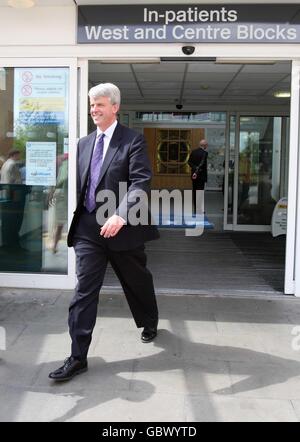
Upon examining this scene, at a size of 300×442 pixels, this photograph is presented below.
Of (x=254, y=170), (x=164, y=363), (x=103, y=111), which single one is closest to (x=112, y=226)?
(x=103, y=111)

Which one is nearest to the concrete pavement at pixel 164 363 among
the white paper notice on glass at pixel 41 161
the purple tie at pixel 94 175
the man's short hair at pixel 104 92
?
the purple tie at pixel 94 175

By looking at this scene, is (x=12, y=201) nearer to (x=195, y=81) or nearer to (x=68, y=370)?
(x=68, y=370)

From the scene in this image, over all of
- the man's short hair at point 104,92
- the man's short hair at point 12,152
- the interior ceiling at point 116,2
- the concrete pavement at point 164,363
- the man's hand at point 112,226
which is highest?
the interior ceiling at point 116,2

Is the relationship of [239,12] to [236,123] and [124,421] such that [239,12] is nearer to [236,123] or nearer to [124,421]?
[124,421]

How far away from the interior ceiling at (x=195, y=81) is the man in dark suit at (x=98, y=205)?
278 cm

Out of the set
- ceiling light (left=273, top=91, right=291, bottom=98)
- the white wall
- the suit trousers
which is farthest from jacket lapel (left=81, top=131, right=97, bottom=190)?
ceiling light (left=273, top=91, right=291, bottom=98)

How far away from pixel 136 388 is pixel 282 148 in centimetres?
848

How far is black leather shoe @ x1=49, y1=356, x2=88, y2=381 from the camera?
344 centimetres

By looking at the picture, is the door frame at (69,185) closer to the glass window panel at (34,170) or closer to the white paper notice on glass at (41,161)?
the glass window panel at (34,170)

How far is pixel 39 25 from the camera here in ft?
17.8

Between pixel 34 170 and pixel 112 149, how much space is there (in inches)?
89.6

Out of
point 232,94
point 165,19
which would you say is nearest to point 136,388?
point 165,19

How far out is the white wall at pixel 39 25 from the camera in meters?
5.38
